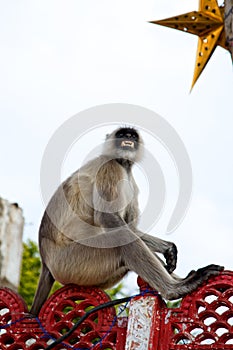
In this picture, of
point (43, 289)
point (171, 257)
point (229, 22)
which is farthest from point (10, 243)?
point (229, 22)

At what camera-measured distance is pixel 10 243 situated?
41.3 ft

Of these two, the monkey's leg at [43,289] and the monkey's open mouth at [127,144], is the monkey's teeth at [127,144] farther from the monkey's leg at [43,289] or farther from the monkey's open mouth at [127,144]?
the monkey's leg at [43,289]

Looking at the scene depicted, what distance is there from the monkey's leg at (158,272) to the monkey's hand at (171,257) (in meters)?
0.29

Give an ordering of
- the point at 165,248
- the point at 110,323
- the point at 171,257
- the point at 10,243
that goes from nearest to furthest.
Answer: the point at 110,323 → the point at 171,257 → the point at 165,248 → the point at 10,243

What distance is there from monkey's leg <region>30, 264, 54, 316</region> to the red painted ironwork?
348 millimetres

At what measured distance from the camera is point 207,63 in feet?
18.6

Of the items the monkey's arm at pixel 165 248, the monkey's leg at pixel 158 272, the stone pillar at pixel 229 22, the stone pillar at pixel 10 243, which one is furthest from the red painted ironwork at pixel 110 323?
the stone pillar at pixel 10 243

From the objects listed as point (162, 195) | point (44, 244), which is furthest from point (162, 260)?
point (44, 244)

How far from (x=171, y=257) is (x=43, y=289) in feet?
2.84

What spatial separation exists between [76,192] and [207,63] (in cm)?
133

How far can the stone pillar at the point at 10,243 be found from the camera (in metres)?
12.4

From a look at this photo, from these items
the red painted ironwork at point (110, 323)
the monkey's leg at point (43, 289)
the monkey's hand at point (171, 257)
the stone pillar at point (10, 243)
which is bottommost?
the red painted ironwork at point (110, 323)

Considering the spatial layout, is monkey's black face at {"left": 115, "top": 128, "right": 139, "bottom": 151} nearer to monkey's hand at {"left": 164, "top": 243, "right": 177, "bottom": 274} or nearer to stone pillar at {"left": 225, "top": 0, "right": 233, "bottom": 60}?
monkey's hand at {"left": 164, "top": 243, "right": 177, "bottom": 274}

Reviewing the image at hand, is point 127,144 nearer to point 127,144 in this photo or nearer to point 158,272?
point 127,144
